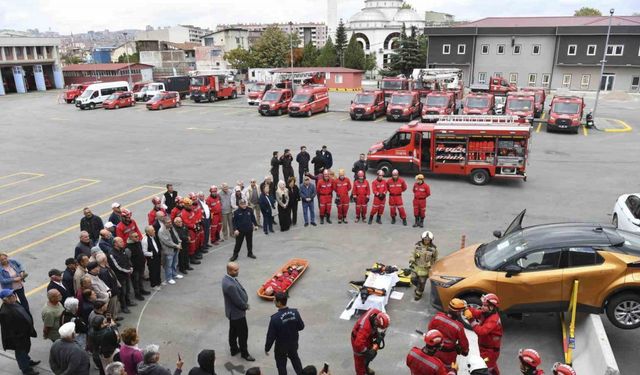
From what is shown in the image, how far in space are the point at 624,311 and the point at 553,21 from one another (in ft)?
190

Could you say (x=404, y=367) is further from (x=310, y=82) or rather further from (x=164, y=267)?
(x=310, y=82)

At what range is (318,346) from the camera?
7.97 meters

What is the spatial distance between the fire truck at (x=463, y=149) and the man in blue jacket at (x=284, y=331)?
12.3 metres

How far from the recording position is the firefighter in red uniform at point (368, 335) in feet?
20.7

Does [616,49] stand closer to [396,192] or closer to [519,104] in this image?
[519,104]

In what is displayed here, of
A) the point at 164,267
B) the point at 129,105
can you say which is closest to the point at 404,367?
the point at 164,267

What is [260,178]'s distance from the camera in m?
18.6

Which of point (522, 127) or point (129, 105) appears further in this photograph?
point (129, 105)

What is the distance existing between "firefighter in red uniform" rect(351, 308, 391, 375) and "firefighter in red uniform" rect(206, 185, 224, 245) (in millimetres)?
6586

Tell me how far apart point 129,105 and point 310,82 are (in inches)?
711

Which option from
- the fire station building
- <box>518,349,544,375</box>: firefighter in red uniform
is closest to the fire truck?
<box>518,349,544,375</box>: firefighter in red uniform

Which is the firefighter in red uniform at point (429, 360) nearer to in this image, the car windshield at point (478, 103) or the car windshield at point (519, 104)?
the car windshield at point (478, 103)

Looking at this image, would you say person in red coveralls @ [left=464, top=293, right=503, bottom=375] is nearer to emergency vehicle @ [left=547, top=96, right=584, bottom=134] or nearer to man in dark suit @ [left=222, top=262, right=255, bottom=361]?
man in dark suit @ [left=222, top=262, right=255, bottom=361]

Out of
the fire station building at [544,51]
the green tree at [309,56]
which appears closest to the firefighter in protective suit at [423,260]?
the fire station building at [544,51]
